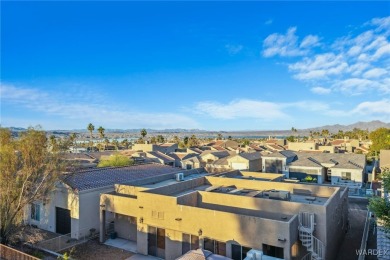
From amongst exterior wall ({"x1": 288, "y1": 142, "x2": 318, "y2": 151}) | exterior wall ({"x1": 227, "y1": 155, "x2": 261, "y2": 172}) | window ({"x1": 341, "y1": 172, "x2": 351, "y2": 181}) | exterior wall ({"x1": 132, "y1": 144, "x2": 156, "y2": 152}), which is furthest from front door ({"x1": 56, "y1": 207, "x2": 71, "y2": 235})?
exterior wall ({"x1": 288, "y1": 142, "x2": 318, "y2": 151})

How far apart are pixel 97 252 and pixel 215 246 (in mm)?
8243

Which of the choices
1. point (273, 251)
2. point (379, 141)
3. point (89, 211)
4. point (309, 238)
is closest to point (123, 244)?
point (89, 211)

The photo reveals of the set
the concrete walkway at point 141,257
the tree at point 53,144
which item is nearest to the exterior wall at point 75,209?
the tree at point 53,144

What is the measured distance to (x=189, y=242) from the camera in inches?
644

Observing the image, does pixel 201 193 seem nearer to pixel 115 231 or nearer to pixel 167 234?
pixel 167 234

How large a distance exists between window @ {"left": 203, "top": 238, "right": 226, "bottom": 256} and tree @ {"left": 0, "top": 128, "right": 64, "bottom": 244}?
11.9 m

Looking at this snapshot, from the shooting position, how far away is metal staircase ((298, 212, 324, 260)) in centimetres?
1416

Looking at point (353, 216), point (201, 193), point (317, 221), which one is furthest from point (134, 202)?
point (353, 216)

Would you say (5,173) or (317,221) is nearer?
(317,221)

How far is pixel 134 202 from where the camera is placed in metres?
18.7

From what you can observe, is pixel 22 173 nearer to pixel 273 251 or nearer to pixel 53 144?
pixel 53 144

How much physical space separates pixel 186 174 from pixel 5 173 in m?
16.2

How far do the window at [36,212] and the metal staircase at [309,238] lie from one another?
20.7 m

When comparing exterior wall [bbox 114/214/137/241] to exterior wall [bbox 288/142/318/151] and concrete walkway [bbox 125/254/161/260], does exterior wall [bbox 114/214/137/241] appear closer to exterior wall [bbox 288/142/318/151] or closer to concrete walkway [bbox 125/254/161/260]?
concrete walkway [bbox 125/254/161/260]
